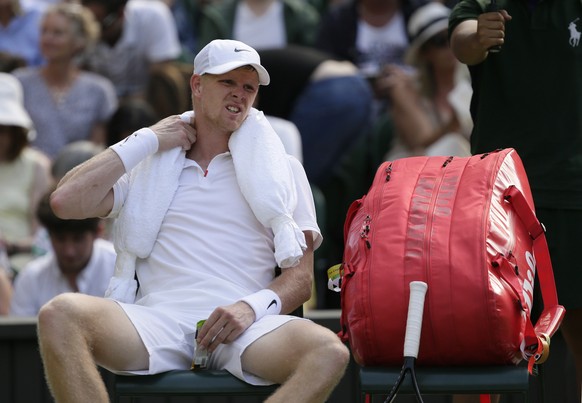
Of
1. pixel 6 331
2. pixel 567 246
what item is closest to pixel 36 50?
pixel 6 331

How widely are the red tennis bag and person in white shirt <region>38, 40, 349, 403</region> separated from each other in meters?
0.20

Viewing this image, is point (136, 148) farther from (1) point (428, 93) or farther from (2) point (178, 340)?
(1) point (428, 93)

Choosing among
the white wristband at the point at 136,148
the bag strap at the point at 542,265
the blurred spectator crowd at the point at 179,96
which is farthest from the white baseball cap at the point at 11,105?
the bag strap at the point at 542,265

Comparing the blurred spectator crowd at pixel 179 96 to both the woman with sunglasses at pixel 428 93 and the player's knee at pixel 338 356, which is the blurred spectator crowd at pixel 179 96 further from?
the player's knee at pixel 338 356

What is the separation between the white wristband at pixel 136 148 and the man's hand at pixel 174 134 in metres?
0.04

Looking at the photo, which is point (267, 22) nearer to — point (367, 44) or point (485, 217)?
point (367, 44)

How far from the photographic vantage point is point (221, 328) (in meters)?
4.49

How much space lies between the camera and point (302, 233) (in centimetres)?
471

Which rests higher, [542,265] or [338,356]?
[542,265]

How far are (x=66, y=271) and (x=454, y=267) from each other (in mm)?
3131

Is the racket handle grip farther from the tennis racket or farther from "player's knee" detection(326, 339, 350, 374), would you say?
"player's knee" detection(326, 339, 350, 374)

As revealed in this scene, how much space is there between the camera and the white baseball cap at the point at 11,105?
801 cm

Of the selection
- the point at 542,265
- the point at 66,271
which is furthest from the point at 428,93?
the point at 542,265

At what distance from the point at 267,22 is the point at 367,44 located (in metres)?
0.71
